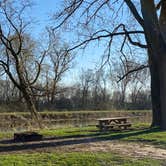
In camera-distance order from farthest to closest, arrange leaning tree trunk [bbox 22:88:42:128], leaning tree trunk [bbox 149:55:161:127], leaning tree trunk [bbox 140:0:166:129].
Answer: leaning tree trunk [bbox 22:88:42:128] → leaning tree trunk [bbox 149:55:161:127] → leaning tree trunk [bbox 140:0:166:129]

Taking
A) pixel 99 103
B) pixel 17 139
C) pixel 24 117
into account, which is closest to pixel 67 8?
pixel 17 139

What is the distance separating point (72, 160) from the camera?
10375 mm

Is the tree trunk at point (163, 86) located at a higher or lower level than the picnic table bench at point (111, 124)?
higher

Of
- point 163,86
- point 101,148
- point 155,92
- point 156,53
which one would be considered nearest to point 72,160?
point 101,148

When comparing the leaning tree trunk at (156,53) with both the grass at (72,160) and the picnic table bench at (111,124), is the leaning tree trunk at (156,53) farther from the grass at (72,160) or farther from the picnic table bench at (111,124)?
the grass at (72,160)

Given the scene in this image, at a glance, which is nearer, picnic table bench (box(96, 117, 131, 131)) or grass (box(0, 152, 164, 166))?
grass (box(0, 152, 164, 166))

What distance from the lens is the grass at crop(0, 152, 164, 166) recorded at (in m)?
10.0

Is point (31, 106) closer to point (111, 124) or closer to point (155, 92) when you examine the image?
point (111, 124)

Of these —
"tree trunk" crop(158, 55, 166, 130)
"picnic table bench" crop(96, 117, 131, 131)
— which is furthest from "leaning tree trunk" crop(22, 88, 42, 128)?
"tree trunk" crop(158, 55, 166, 130)

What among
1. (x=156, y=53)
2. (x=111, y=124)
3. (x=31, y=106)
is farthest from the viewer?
(x=31, y=106)

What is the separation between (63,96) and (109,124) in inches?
1522

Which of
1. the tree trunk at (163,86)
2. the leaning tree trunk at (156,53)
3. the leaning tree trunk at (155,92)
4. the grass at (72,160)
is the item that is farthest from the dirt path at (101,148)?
the leaning tree trunk at (155,92)

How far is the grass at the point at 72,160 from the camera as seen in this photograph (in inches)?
394

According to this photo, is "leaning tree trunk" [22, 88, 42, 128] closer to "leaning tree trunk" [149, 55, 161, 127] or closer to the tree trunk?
"leaning tree trunk" [149, 55, 161, 127]
